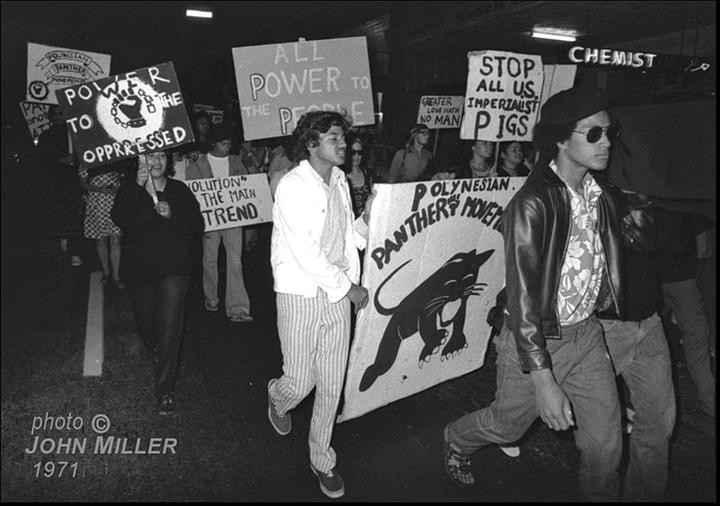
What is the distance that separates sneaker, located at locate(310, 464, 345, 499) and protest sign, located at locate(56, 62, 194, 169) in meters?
2.72

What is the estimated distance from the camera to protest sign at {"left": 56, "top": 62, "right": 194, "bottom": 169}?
15.7ft

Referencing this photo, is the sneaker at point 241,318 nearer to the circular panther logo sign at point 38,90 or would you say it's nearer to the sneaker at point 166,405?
the sneaker at point 166,405

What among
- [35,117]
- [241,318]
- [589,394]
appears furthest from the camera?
[35,117]

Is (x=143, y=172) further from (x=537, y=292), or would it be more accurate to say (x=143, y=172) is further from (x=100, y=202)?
(x=100, y=202)

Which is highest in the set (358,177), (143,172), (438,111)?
(143,172)

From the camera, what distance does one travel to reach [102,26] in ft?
Result: 72.5

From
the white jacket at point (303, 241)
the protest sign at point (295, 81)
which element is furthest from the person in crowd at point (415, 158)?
the white jacket at point (303, 241)

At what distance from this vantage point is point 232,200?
6918 mm

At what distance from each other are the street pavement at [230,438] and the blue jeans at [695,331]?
227mm

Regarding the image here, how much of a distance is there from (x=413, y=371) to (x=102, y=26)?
21.8 metres

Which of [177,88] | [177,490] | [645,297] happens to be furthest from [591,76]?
[177,490]

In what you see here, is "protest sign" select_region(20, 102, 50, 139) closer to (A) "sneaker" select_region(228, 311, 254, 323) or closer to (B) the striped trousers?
(A) "sneaker" select_region(228, 311, 254, 323)

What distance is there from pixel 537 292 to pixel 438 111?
8.48m

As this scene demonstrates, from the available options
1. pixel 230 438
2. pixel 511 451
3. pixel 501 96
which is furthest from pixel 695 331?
pixel 230 438
